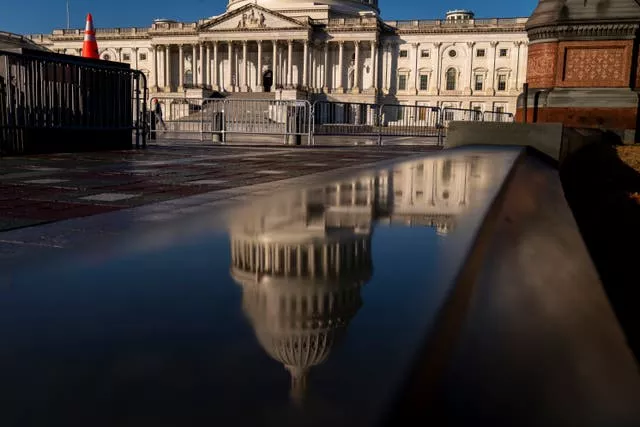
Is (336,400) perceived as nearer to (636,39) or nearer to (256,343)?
(256,343)

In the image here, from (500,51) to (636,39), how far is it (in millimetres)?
52176

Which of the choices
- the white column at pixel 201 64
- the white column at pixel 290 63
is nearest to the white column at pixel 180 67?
the white column at pixel 201 64

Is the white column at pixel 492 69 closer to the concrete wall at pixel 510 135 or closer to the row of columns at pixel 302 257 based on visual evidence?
the concrete wall at pixel 510 135

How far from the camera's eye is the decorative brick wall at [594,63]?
1036cm

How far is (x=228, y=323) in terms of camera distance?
112 centimetres

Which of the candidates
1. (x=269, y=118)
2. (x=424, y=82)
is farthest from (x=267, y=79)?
(x=269, y=118)

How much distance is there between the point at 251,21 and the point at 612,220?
6025cm

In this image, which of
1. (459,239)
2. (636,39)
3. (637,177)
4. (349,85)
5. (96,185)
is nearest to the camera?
(459,239)

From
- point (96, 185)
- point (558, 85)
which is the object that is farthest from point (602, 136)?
point (96, 185)

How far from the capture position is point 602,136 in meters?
10.3

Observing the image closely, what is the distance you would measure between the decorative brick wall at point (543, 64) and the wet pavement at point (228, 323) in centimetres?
956

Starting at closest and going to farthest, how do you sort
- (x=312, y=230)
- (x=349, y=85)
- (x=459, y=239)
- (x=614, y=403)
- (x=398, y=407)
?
(x=398, y=407), (x=614, y=403), (x=459, y=239), (x=312, y=230), (x=349, y=85)

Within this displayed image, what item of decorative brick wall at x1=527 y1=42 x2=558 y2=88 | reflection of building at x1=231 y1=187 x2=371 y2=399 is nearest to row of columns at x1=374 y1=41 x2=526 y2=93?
decorative brick wall at x1=527 y1=42 x2=558 y2=88

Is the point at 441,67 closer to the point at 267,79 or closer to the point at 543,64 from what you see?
the point at 267,79
